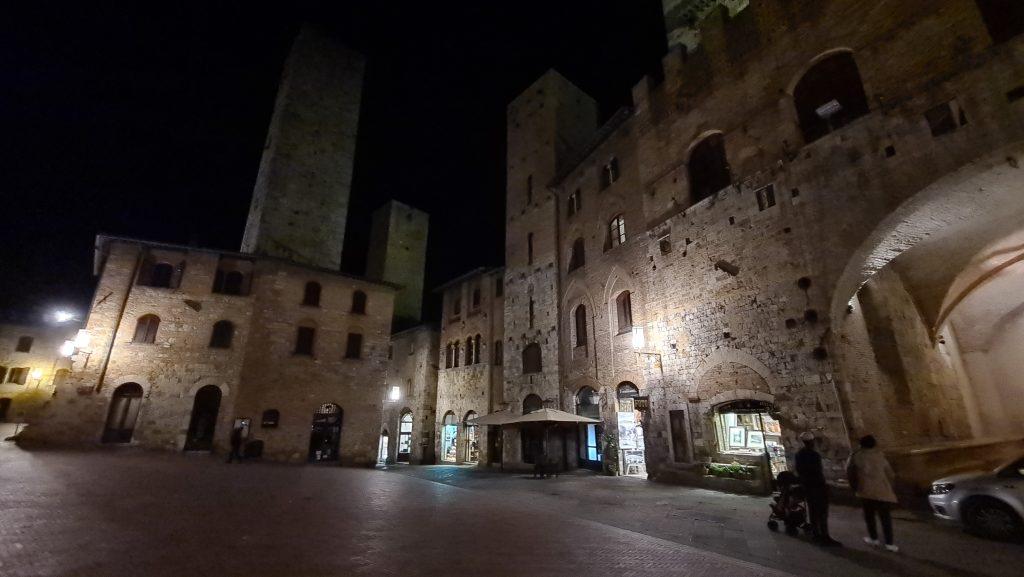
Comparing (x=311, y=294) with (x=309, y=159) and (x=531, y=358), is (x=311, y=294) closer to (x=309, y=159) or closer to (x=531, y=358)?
(x=309, y=159)

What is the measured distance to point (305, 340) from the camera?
20.0m

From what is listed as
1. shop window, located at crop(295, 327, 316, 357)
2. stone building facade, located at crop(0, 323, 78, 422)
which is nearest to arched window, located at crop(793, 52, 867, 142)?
shop window, located at crop(295, 327, 316, 357)

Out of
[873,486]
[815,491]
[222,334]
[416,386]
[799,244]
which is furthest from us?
[416,386]

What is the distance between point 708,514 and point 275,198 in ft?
78.9

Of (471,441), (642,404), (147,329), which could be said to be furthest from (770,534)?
(147,329)

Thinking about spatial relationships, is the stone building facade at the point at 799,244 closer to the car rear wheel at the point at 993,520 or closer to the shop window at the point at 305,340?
the car rear wheel at the point at 993,520

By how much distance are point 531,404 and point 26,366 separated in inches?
1534

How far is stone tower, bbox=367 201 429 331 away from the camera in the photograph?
3269cm

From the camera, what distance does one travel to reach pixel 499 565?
14.9ft

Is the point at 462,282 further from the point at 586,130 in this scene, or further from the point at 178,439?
the point at 178,439

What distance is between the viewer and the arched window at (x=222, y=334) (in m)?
18.2

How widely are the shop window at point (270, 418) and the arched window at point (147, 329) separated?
17.5ft

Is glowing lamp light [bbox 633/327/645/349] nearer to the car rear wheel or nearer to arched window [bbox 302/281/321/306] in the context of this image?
the car rear wheel

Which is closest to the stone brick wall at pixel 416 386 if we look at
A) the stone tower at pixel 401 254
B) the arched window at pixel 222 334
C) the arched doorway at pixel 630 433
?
the stone tower at pixel 401 254
